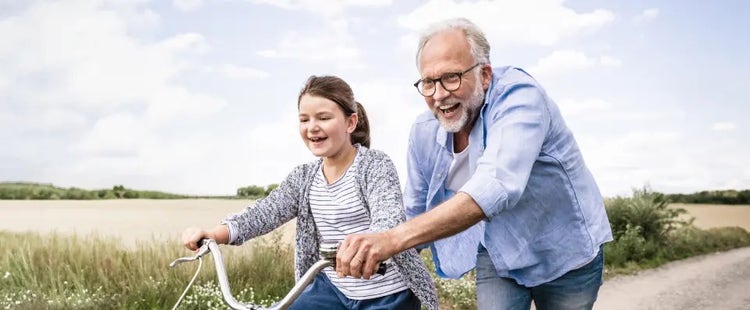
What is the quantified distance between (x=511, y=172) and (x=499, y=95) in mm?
504

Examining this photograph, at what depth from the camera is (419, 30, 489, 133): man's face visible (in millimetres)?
3312

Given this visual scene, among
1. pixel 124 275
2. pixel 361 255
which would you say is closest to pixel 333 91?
pixel 361 255

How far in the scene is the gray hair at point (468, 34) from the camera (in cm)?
333

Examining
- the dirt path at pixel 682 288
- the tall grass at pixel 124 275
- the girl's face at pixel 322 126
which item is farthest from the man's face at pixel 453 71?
the dirt path at pixel 682 288

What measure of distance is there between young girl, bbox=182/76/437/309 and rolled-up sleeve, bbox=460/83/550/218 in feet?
2.01

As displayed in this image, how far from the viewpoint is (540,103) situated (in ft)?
10.5

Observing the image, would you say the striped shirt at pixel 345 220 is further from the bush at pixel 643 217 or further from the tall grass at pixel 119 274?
the bush at pixel 643 217

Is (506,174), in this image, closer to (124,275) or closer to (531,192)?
(531,192)

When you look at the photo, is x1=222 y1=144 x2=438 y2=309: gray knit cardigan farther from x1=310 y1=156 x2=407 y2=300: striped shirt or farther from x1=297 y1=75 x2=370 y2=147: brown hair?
x1=297 y1=75 x2=370 y2=147: brown hair

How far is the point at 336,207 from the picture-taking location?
379cm

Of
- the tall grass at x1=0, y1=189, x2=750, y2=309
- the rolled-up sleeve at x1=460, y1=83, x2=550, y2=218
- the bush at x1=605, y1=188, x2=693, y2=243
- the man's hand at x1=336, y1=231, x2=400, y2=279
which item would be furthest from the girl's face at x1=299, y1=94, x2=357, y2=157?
the bush at x1=605, y1=188, x2=693, y2=243

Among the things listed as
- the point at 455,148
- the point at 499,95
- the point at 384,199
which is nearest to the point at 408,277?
the point at 384,199

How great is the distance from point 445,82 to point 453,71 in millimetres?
55

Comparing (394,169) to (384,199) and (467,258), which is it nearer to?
(384,199)
